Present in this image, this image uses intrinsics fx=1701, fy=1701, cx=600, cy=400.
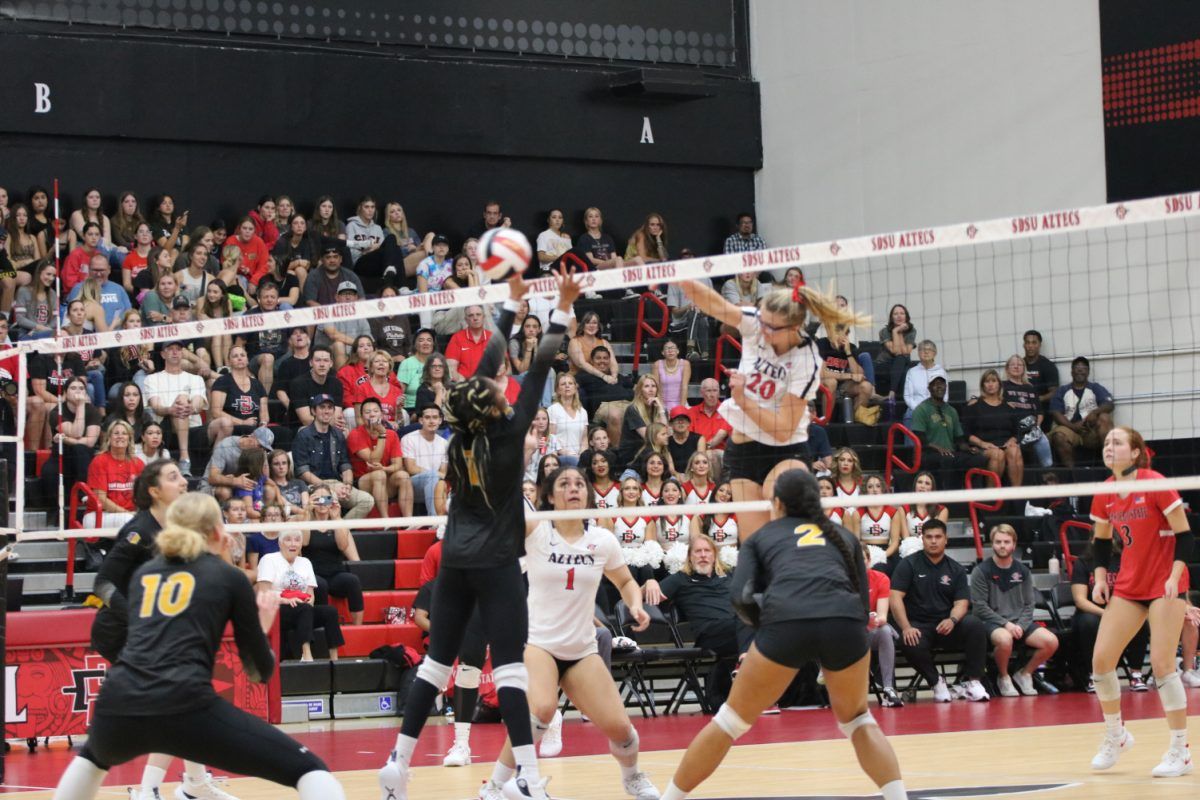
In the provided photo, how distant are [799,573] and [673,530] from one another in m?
8.35

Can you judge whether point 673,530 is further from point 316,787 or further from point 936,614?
→ point 316,787

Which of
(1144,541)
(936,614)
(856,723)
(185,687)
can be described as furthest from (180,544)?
(936,614)

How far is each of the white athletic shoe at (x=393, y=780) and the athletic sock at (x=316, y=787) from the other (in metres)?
1.39

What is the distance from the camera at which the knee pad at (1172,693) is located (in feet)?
30.8

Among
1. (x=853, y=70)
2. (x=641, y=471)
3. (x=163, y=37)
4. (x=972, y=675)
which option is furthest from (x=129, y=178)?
(x=972, y=675)

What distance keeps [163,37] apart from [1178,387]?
42.0 feet

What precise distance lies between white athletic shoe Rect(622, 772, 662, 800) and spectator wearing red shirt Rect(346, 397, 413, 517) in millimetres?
6902

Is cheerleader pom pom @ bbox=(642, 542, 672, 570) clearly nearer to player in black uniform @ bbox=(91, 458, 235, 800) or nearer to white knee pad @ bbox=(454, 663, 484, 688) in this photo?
white knee pad @ bbox=(454, 663, 484, 688)

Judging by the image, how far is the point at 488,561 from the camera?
7.54 m

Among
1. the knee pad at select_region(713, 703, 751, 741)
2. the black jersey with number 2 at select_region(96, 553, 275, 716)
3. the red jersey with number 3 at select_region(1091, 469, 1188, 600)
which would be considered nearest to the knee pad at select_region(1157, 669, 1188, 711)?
the red jersey with number 3 at select_region(1091, 469, 1188, 600)

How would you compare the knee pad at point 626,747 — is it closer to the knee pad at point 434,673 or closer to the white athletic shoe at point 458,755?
the knee pad at point 434,673

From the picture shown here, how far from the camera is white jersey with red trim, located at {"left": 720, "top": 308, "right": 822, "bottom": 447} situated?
8.34m

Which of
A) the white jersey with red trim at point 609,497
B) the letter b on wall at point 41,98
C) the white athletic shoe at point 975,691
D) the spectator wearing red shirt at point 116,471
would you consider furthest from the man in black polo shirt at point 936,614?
the letter b on wall at point 41,98

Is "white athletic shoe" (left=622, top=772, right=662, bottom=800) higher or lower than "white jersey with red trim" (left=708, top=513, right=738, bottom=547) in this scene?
lower
